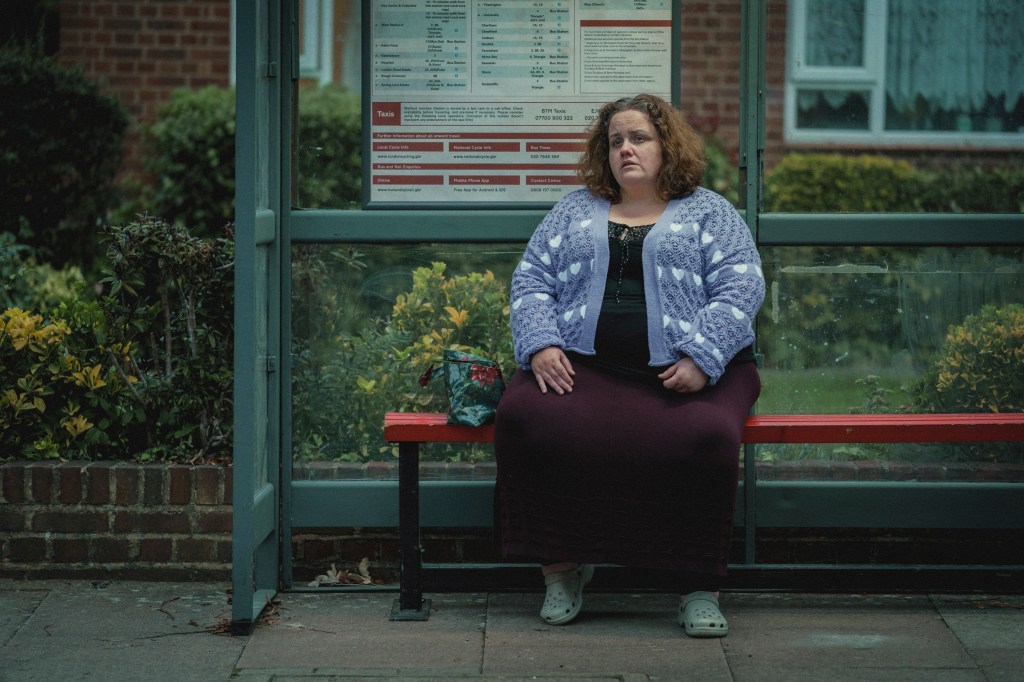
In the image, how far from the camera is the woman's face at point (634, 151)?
4305mm

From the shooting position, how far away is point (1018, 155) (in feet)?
15.8

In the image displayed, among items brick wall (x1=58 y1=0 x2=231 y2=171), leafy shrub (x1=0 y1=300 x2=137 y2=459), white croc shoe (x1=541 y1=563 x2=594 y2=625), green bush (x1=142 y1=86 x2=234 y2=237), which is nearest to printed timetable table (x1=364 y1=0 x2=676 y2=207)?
leafy shrub (x1=0 y1=300 x2=137 y2=459)

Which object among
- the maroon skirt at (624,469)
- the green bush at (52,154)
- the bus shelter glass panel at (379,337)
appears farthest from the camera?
the green bush at (52,154)

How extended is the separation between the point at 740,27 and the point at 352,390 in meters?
1.85

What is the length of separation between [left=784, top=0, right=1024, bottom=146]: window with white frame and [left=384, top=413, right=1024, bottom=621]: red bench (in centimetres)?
113

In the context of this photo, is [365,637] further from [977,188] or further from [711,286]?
[977,188]

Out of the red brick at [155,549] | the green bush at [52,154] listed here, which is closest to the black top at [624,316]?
the red brick at [155,549]

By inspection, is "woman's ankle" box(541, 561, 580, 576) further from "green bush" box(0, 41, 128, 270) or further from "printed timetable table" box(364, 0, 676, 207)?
"green bush" box(0, 41, 128, 270)

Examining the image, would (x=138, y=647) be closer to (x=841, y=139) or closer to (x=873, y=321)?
(x=873, y=321)

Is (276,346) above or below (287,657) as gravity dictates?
above

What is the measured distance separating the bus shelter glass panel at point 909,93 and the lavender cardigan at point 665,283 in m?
0.59

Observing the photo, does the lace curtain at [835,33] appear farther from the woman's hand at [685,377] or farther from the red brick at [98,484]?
the red brick at [98,484]

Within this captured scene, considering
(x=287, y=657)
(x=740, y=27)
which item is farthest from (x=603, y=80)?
(x=287, y=657)

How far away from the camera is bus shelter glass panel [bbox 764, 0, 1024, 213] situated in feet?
15.5
